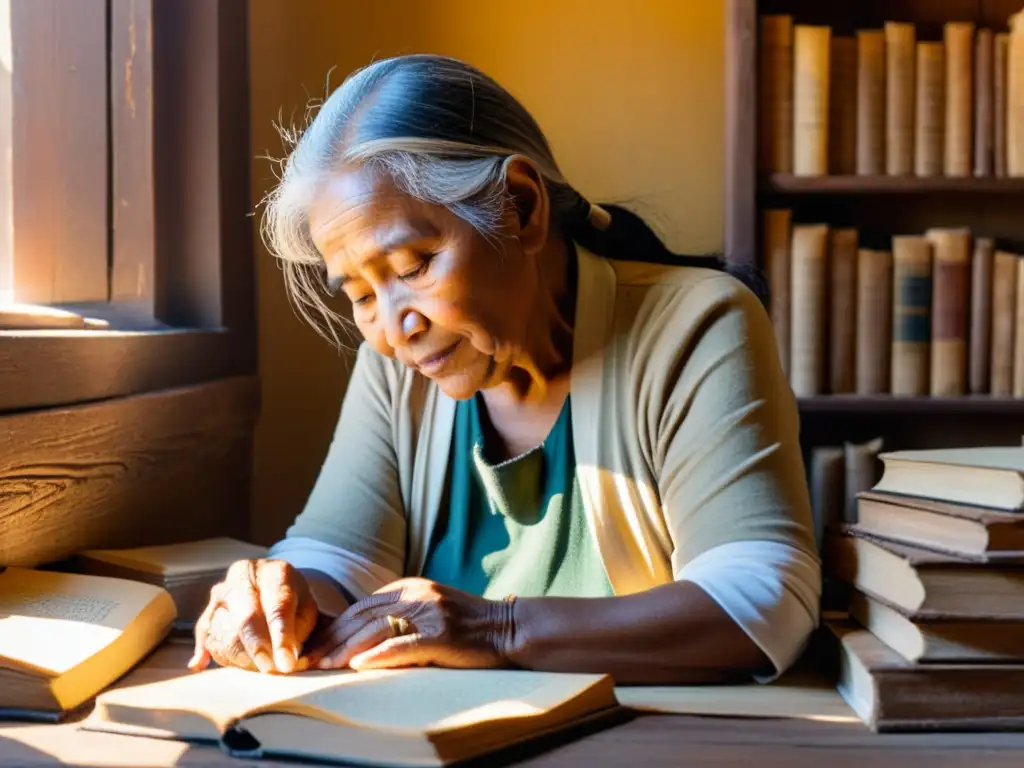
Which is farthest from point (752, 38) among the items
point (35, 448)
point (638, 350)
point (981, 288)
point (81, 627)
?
point (81, 627)

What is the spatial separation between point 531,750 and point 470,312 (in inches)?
19.5

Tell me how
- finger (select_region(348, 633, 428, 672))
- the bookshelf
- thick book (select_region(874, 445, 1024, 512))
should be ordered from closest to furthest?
thick book (select_region(874, 445, 1024, 512)) → finger (select_region(348, 633, 428, 672)) → the bookshelf

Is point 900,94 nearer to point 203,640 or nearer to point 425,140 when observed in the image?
point 425,140

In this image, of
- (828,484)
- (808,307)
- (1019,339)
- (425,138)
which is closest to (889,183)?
(808,307)

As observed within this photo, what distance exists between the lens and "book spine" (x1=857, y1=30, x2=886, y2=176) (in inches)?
78.9

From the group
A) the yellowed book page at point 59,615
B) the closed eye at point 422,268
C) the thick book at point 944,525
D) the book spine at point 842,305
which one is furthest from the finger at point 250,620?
the book spine at point 842,305

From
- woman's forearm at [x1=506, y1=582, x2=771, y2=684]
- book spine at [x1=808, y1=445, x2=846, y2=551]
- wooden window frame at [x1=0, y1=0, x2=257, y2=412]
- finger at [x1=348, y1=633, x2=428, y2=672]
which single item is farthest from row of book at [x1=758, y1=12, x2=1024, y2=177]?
finger at [x1=348, y1=633, x2=428, y2=672]

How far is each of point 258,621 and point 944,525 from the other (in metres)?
0.62

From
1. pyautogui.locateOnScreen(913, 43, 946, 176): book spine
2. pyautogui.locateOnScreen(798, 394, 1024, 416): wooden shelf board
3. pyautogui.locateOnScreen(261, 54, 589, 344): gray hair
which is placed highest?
pyautogui.locateOnScreen(913, 43, 946, 176): book spine

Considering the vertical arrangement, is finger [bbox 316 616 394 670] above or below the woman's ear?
below

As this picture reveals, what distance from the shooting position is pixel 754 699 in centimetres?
98

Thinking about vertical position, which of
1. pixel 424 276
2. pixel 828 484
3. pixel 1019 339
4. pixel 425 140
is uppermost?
pixel 425 140

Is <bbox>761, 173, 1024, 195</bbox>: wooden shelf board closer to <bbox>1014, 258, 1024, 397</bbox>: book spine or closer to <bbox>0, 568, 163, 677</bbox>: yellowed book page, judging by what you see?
<bbox>1014, 258, 1024, 397</bbox>: book spine

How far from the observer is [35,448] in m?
1.35
